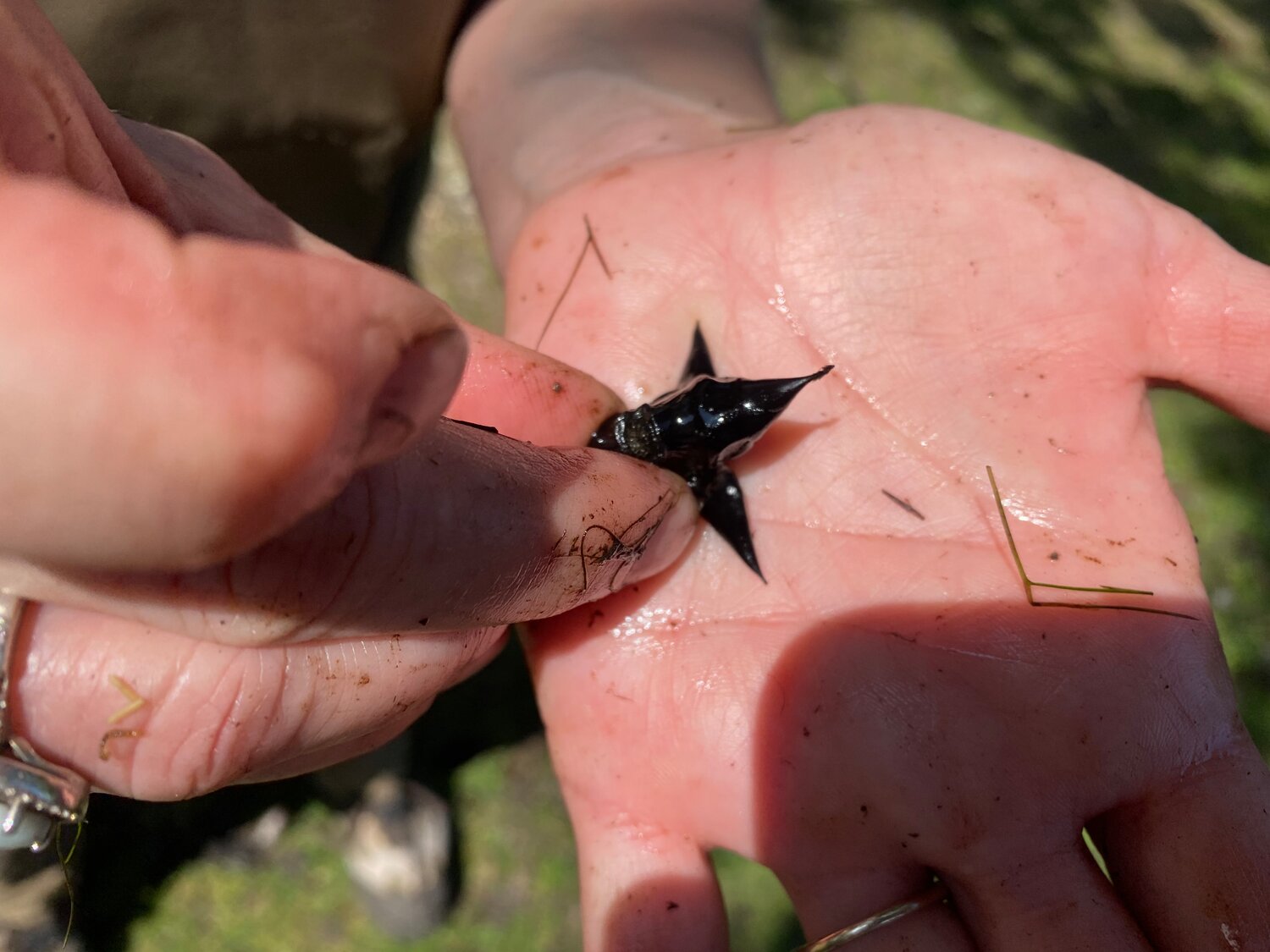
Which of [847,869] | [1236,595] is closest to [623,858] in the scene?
→ [847,869]

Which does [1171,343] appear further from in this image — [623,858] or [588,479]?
[623,858]

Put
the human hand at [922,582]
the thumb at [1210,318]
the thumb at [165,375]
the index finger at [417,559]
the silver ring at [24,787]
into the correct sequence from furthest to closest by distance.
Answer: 1. the thumb at [1210,318]
2. the human hand at [922,582]
3. the silver ring at [24,787]
4. the index finger at [417,559]
5. the thumb at [165,375]

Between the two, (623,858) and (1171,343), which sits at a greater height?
(1171,343)

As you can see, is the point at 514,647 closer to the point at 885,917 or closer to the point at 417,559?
the point at 885,917

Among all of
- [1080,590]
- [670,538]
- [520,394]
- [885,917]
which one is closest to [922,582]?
[1080,590]

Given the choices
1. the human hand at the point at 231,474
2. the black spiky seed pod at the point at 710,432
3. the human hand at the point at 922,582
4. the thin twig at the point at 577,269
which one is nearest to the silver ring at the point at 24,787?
the human hand at the point at 231,474

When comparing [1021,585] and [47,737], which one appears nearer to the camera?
[47,737]

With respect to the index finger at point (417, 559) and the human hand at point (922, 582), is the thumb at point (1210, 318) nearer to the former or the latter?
the human hand at point (922, 582)
